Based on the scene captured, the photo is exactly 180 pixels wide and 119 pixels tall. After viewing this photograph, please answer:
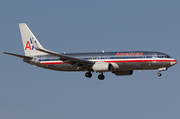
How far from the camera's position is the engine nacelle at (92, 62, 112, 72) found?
70.7 meters

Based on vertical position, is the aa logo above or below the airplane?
above

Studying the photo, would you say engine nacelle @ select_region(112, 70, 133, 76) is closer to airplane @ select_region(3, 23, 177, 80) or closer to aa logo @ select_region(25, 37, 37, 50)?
airplane @ select_region(3, 23, 177, 80)

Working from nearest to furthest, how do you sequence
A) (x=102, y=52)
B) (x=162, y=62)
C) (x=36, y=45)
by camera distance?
1. (x=162, y=62)
2. (x=102, y=52)
3. (x=36, y=45)

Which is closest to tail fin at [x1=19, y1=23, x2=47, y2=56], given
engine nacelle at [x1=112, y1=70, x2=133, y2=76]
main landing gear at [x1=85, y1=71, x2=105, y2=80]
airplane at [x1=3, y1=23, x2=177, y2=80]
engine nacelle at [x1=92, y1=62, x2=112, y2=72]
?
airplane at [x1=3, y1=23, x2=177, y2=80]

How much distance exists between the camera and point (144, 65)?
230 ft

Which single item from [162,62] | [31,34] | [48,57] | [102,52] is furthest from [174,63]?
[31,34]

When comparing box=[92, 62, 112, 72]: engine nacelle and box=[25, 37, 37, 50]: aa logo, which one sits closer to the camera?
box=[92, 62, 112, 72]: engine nacelle

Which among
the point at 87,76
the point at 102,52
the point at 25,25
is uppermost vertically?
the point at 25,25

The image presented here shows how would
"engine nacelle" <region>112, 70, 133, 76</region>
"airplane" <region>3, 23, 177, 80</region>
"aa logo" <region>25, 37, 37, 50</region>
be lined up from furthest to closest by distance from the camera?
1. "aa logo" <region>25, 37, 37, 50</region>
2. "engine nacelle" <region>112, 70, 133, 76</region>
3. "airplane" <region>3, 23, 177, 80</region>

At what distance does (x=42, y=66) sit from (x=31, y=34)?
947cm

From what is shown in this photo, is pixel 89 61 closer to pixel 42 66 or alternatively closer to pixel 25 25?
pixel 42 66

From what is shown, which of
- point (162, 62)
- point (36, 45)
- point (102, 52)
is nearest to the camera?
point (162, 62)

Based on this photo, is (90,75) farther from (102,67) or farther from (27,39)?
(27,39)

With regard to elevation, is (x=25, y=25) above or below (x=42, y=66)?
above
